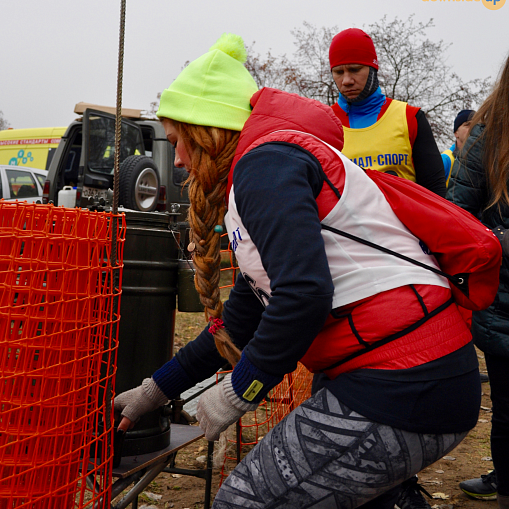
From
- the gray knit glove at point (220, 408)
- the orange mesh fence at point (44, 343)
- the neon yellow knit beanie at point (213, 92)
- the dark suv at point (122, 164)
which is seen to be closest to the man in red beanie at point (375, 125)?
the neon yellow knit beanie at point (213, 92)

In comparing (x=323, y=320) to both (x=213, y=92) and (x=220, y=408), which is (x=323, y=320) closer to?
(x=220, y=408)

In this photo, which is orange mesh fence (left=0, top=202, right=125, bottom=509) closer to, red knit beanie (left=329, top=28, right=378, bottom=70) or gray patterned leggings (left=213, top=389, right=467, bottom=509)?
gray patterned leggings (left=213, top=389, right=467, bottom=509)

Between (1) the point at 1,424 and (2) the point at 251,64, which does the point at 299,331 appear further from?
(2) the point at 251,64

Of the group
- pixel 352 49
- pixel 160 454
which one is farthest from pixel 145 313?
pixel 352 49

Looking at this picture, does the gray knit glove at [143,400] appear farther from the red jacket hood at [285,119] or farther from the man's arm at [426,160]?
the man's arm at [426,160]

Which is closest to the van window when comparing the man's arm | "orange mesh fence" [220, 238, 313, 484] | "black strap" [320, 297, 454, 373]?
"orange mesh fence" [220, 238, 313, 484]

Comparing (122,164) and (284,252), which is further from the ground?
(284,252)

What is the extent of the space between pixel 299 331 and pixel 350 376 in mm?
169

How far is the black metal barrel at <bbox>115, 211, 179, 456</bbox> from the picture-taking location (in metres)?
2.23

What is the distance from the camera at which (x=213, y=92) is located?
1.47 metres

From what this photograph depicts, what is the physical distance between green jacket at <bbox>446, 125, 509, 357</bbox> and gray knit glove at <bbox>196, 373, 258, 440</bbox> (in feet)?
4.00

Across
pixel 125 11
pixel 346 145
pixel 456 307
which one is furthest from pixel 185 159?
pixel 346 145

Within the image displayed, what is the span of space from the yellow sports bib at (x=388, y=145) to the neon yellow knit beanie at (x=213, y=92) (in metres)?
1.35

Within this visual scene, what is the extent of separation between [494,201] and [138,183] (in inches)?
224
